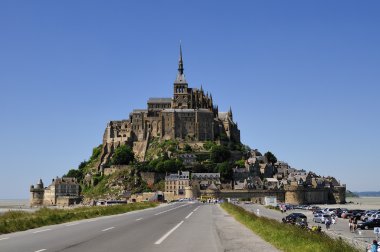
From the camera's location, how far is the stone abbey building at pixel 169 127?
165625mm

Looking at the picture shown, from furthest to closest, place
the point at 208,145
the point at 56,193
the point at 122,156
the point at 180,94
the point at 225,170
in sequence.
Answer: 1. the point at 180,94
2. the point at 208,145
3. the point at 122,156
4. the point at 56,193
5. the point at 225,170

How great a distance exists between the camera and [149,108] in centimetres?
18112

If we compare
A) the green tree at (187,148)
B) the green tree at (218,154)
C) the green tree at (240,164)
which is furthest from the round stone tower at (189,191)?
the green tree at (240,164)

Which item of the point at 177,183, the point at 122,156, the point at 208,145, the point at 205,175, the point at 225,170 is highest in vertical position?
the point at 208,145

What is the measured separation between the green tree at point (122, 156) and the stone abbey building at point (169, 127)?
19.3 feet

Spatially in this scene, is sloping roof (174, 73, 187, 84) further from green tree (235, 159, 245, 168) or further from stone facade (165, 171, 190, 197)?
stone facade (165, 171, 190, 197)

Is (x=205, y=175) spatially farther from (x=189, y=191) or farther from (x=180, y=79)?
(x=180, y=79)

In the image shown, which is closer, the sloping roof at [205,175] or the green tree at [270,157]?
the sloping roof at [205,175]

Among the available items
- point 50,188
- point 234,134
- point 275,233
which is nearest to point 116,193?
point 50,188

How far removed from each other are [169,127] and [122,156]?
62.6ft

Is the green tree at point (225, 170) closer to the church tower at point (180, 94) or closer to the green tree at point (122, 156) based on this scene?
the green tree at point (122, 156)

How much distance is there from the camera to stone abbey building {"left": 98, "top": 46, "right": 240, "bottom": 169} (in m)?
166

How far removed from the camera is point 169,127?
166000 mm

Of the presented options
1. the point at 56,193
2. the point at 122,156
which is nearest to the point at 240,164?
the point at 122,156
